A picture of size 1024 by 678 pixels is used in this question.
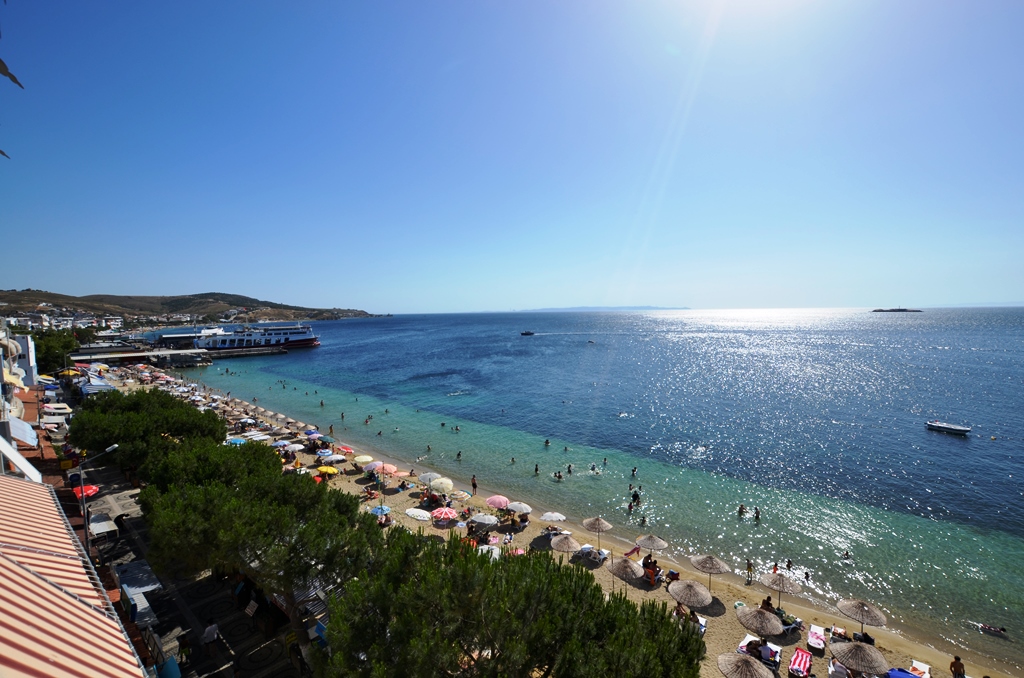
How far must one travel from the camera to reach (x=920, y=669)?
574 inches

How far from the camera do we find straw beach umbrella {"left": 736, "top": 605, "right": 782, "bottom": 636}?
1526 centimetres

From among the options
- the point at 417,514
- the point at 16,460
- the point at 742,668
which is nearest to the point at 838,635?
the point at 742,668

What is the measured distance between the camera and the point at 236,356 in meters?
104

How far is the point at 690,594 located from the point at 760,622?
2380 millimetres

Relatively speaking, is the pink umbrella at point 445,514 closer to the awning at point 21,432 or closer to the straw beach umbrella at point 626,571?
the straw beach umbrella at point 626,571

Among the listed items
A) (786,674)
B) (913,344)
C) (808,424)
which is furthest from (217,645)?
(913,344)

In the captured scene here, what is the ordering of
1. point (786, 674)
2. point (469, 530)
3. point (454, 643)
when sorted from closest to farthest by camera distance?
point (454, 643) < point (786, 674) < point (469, 530)

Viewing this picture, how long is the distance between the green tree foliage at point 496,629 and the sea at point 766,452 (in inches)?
622

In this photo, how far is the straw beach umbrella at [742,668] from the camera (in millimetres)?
12938

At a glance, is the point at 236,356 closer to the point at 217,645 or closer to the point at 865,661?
the point at 217,645

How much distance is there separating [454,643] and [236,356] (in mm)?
116201

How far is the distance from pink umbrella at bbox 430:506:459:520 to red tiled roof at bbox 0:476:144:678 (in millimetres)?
17904

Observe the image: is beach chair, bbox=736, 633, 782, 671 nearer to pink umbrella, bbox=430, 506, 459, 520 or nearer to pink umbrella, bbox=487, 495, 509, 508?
pink umbrella, bbox=487, 495, 509, 508

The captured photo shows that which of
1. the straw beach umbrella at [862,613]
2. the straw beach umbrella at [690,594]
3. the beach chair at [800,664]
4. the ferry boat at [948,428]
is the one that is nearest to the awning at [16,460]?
the straw beach umbrella at [690,594]
